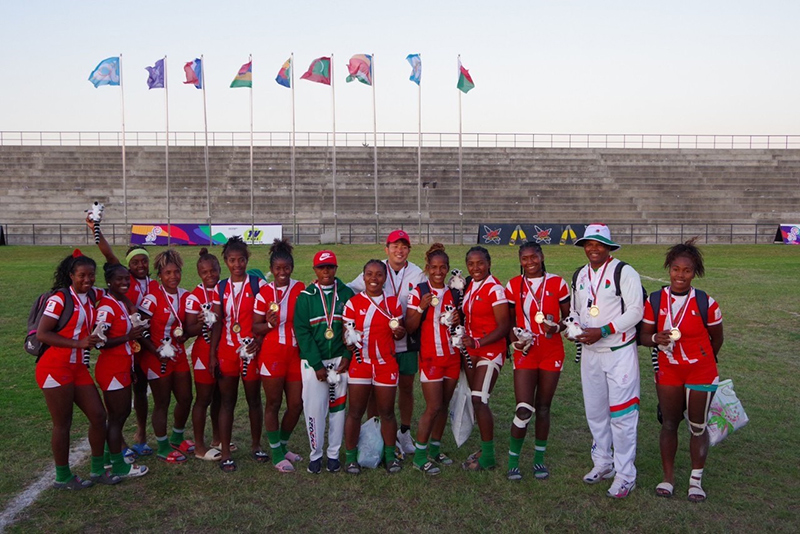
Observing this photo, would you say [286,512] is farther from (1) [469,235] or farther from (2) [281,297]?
(1) [469,235]

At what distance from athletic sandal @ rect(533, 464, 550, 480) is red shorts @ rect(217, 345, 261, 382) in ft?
8.31

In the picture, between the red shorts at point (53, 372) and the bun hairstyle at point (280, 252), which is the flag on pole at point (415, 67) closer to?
the bun hairstyle at point (280, 252)

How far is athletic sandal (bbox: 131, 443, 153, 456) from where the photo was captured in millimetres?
6723

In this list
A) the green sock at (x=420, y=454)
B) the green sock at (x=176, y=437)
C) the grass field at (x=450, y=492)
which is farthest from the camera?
the green sock at (x=176, y=437)

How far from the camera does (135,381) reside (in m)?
6.75

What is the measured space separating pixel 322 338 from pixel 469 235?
3498 cm

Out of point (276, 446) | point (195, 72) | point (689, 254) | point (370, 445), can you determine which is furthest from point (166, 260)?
point (195, 72)

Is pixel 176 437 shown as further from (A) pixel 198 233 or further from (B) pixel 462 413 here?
(A) pixel 198 233

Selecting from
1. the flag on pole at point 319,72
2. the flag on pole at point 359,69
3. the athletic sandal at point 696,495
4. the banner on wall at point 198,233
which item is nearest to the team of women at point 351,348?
the athletic sandal at point 696,495

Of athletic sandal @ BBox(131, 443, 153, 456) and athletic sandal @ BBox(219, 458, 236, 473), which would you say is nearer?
athletic sandal @ BBox(219, 458, 236, 473)

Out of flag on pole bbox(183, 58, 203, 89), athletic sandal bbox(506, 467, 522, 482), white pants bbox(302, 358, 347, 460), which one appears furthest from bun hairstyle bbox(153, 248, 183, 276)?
flag on pole bbox(183, 58, 203, 89)

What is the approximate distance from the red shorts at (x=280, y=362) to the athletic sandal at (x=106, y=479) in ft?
4.77

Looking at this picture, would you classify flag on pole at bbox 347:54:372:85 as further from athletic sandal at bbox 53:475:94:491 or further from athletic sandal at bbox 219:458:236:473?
athletic sandal at bbox 53:475:94:491

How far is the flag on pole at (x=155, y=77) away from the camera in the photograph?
36562 millimetres
